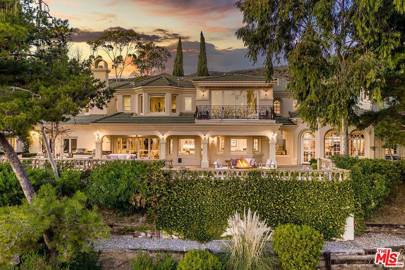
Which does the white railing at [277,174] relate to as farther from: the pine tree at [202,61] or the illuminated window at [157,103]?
the pine tree at [202,61]

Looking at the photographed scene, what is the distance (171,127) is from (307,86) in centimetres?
1254

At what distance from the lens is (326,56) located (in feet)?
51.5

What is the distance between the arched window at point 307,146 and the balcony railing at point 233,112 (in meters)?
4.02

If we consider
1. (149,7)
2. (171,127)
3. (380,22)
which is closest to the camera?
(380,22)

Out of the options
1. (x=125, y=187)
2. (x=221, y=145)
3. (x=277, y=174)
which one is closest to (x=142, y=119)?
(x=221, y=145)

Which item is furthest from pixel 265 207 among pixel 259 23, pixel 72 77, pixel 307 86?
pixel 259 23

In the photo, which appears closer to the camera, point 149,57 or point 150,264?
point 150,264

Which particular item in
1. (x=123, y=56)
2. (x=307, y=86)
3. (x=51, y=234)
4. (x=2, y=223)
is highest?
(x=123, y=56)

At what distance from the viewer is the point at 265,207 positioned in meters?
11.8

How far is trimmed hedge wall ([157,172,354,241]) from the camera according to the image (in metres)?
11.7

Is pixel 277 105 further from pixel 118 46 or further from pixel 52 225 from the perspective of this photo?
pixel 52 225

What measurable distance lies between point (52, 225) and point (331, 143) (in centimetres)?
2412

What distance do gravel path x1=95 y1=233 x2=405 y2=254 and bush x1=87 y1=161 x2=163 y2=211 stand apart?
3.95ft

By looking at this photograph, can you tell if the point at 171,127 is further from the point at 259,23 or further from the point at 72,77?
the point at 72,77
